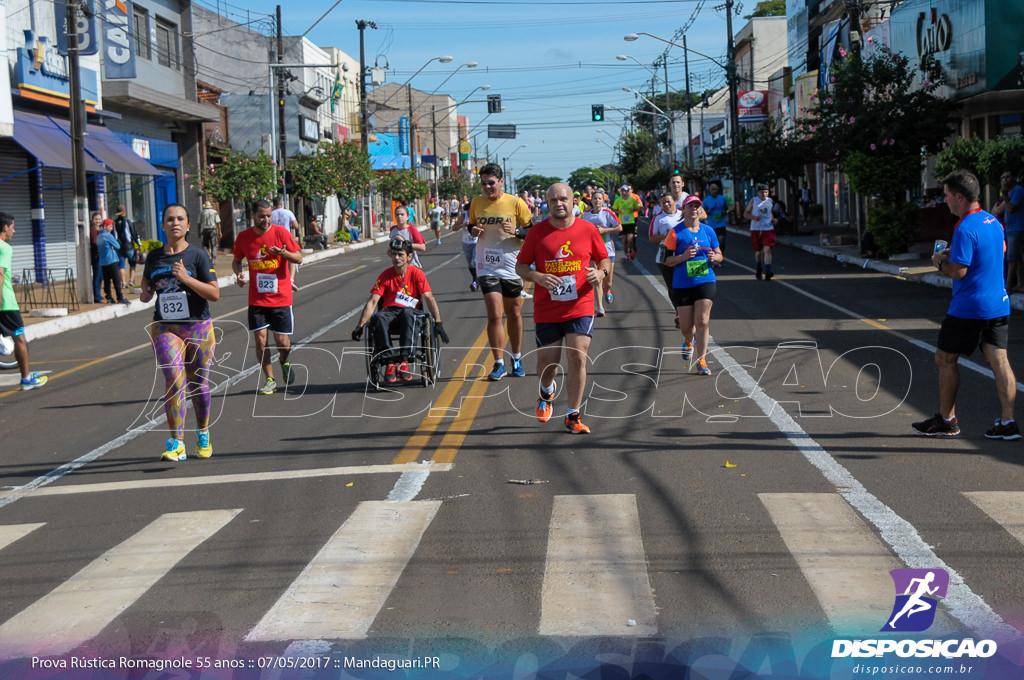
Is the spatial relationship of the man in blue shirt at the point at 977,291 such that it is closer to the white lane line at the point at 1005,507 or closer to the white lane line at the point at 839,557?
the white lane line at the point at 1005,507

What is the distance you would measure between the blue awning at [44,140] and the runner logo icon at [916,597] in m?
24.9

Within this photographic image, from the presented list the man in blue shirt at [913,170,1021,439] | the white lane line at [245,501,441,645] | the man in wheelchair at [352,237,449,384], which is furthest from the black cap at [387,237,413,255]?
the man in blue shirt at [913,170,1021,439]

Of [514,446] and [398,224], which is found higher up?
[398,224]

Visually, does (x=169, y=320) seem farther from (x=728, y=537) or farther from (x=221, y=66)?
(x=221, y=66)

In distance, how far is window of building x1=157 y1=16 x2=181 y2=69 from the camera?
40688 mm

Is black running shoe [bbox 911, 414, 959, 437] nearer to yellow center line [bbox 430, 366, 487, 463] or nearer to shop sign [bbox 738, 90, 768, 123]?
yellow center line [bbox 430, 366, 487, 463]

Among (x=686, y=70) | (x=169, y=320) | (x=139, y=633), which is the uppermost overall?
(x=686, y=70)

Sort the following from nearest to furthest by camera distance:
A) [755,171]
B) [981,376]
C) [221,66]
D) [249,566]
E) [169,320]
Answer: [249,566], [169,320], [981,376], [755,171], [221,66]

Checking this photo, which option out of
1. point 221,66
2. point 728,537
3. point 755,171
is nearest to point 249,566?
point 728,537

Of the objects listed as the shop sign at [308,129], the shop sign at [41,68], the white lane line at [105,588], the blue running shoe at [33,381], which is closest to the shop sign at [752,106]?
Result: the shop sign at [308,129]

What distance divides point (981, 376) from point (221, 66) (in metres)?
61.0

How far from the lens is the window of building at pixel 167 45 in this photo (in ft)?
133

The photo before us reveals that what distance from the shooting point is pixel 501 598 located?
5434 mm

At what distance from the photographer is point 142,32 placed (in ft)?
128
